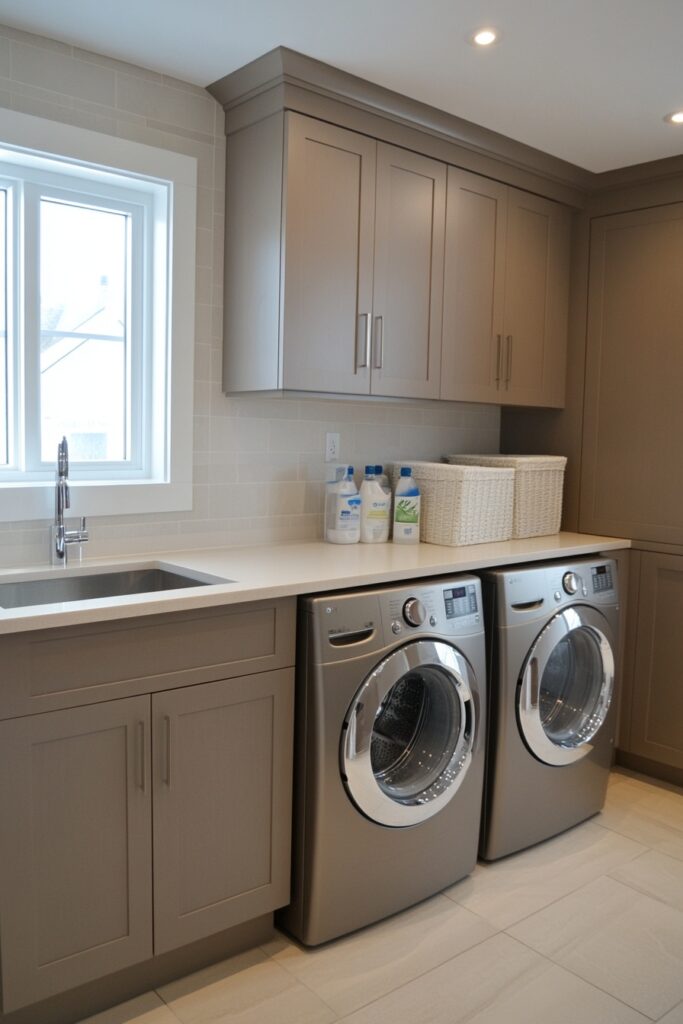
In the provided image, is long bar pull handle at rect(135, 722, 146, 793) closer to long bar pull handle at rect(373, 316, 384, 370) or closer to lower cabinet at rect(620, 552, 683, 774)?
long bar pull handle at rect(373, 316, 384, 370)

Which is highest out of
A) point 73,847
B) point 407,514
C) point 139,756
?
point 407,514

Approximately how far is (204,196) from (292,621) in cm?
138

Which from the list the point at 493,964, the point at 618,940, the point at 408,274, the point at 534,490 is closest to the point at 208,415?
the point at 408,274

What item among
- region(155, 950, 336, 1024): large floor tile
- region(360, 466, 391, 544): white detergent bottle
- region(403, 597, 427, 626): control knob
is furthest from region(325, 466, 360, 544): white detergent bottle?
region(155, 950, 336, 1024): large floor tile

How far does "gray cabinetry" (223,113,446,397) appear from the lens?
2.52 metres

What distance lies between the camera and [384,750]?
8.11 ft

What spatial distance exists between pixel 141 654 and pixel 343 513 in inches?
44.3

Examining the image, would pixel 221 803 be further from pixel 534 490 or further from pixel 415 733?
pixel 534 490

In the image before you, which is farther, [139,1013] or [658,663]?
[658,663]

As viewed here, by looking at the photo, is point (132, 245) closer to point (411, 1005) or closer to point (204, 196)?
point (204, 196)

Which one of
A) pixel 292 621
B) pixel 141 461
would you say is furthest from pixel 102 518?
pixel 292 621

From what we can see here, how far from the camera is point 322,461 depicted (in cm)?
306

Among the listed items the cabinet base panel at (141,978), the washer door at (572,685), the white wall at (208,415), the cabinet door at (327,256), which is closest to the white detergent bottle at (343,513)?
the white wall at (208,415)

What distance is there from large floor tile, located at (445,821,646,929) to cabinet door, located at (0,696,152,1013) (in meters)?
1.01
